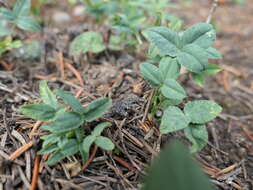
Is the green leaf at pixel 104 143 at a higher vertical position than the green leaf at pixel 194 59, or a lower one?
lower

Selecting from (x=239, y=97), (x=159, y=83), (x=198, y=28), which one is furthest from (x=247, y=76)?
(x=159, y=83)

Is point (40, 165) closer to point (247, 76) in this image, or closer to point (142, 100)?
point (142, 100)

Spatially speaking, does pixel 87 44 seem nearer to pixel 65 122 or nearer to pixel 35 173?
pixel 65 122

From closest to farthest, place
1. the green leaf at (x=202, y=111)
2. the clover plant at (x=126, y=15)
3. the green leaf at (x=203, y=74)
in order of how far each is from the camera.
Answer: the green leaf at (x=202, y=111), the green leaf at (x=203, y=74), the clover plant at (x=126, y=15)

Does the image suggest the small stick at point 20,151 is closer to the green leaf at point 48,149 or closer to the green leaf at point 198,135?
the green leaf at point 48,149

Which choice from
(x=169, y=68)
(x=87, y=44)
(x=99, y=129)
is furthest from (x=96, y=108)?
(x=87, y=44)

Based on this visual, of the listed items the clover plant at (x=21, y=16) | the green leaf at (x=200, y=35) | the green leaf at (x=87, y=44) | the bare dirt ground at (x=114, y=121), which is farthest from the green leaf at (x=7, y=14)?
the green leaf at (x=200, y=35)
